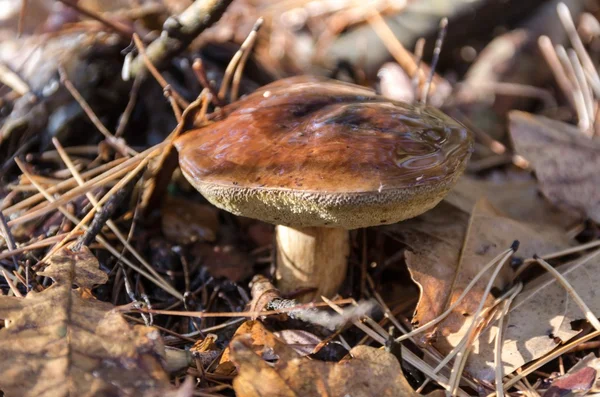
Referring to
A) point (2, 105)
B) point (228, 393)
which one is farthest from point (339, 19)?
point (228, 393)

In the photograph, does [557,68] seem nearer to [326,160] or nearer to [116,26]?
[326,160]

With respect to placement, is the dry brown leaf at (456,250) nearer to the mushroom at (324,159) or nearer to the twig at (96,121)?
the mushroom at (324,159)

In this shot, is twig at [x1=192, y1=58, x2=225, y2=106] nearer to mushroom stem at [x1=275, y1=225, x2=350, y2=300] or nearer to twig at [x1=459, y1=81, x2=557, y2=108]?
Result: mushroom stem at [x1=275, y1=225, x2=350, y2=300]

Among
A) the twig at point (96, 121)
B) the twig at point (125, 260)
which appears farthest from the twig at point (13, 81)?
the twig at point (125, 260)

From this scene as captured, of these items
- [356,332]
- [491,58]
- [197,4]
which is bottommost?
[356,332]

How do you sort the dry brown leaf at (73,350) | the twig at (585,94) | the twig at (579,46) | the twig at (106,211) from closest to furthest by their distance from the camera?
the dry brown leaf at (73,350), the twig at (106,211), the twig at (585,94), the twig at (579,46)

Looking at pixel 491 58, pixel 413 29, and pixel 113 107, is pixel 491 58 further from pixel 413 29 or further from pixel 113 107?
pixel 113 107

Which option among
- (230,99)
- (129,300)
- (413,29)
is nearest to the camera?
(129,300)

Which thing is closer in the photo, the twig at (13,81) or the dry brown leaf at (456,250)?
the dry brown leaf at (456,250)
